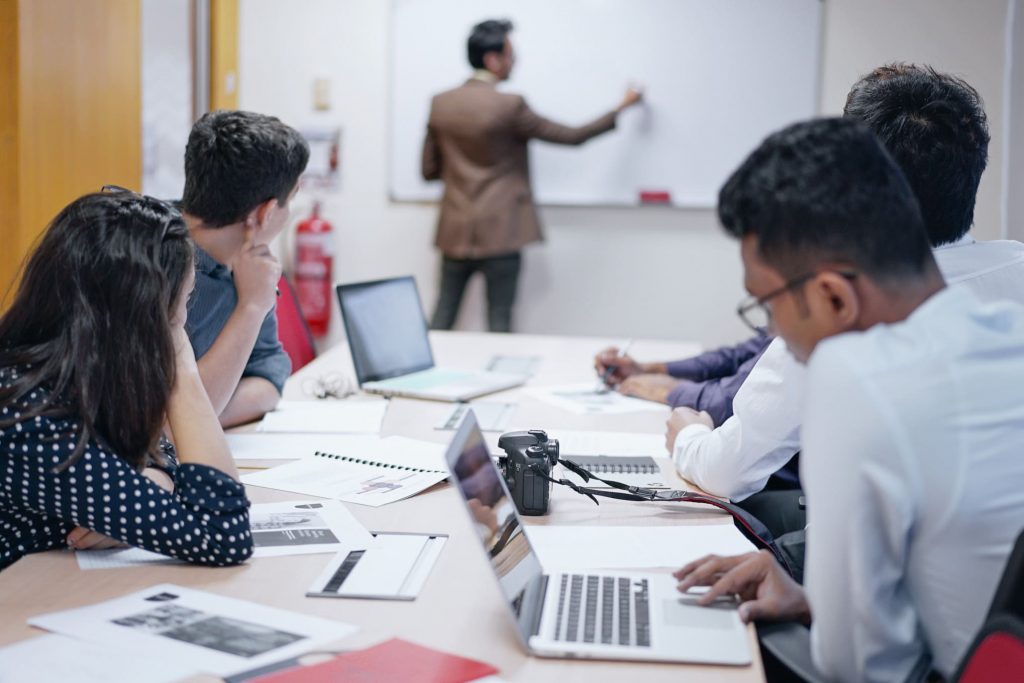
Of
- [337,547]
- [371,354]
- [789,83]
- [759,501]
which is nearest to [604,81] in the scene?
[789,83]

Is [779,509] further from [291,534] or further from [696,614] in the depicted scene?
[291,534]

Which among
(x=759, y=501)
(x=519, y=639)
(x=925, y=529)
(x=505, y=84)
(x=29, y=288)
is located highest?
(x=505, y=84)

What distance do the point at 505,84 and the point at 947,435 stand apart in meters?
4.08

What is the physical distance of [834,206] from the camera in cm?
101

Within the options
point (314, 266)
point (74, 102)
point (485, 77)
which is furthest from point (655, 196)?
point (74, 102)

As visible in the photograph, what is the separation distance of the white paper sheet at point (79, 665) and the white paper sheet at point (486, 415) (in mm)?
1042

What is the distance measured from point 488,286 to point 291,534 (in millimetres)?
3342

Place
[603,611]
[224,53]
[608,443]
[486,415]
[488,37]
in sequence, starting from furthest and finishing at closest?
1. [224,53]
2. [488,37]
3. [486,415]
4. [608,443]
5. [603,611]

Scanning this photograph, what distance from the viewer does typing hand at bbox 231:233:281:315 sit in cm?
203

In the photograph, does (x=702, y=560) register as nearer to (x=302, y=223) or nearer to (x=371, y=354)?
(x=371, y=354)

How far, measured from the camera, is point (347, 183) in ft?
16.4

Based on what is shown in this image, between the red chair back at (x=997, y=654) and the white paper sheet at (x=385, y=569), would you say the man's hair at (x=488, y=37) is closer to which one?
the white paper sheet at (x=385, y=569)

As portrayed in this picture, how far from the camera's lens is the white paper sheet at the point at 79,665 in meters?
0.99

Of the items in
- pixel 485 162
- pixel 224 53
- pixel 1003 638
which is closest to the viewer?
pixel 1003 638
